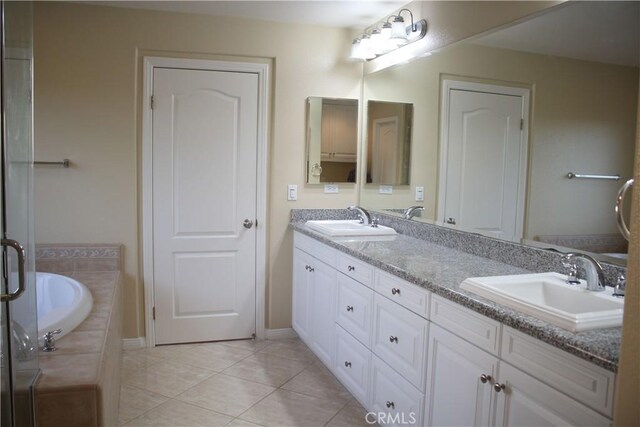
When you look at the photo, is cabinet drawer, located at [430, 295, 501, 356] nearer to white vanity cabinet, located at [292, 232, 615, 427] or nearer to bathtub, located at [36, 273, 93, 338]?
white vanity cabinet, located at [292, 232, 615, 427]

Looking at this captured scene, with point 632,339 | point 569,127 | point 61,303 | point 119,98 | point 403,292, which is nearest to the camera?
point 632,339

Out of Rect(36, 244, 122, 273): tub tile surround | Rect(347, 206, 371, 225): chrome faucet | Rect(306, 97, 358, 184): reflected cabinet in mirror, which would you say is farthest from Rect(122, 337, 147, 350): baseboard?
Rect(347, 206, 371, 225): chrome faucet

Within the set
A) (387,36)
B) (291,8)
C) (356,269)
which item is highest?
(291,8)

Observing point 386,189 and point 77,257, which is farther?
point 386,189

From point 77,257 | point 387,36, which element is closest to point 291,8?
point 387,36

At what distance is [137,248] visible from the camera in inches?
135

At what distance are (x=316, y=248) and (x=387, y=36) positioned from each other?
140 centimetres

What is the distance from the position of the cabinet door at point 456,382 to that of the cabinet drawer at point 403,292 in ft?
0.33

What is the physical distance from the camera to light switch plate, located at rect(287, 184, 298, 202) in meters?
3.64

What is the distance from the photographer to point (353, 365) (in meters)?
2.60

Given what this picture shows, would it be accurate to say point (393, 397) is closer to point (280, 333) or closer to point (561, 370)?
point (561, 370)

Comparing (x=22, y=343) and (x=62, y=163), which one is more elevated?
(x=62, y=163)

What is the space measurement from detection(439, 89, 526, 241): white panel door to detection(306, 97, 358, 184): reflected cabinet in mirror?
40.5 inches

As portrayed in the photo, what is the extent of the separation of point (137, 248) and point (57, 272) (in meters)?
0.51
